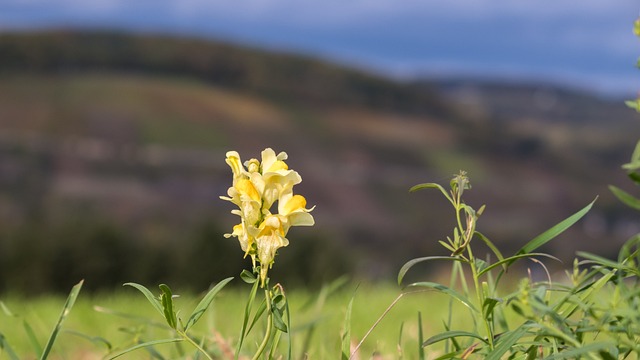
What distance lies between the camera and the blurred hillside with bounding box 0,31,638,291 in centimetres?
8481

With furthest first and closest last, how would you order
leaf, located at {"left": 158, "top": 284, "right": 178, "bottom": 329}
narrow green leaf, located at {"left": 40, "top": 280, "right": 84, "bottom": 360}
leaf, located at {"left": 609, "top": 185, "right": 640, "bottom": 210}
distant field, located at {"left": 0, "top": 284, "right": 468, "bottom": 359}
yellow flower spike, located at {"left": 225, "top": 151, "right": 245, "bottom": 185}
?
1. distant field, located at {"left": 0, "top": 284, "right": 468, "bottom": 359}
2. narrow green leaf, located at {"left": 40, "top": 280, "right": 84, "bottom": 360}
3. yellow flower spike, located at {"left": 225, "top": 151, "right": 245, "bottom": 185}
4. leaf, located at {"left": 158, "top": 284, "right": 178, "bottom": 329}
5. leaf, located at {"left": 609, "top": 185, "right": 640, "bottom": 210}

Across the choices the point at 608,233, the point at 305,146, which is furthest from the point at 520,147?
the point at 305,146

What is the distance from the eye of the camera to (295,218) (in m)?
1.49

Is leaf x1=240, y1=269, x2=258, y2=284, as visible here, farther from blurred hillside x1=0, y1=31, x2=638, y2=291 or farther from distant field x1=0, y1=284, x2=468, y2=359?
blurred hillside x1=0, y1=31, x2=638, y2=291

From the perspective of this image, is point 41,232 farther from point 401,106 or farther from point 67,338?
point 401,106

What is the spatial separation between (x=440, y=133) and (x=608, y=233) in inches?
1168

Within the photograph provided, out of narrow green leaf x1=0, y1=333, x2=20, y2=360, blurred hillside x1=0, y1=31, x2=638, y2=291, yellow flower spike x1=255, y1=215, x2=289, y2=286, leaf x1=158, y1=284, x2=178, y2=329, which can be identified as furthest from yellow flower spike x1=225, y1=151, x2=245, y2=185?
blurred hillside x1=0, y1=31, x2=638, y2=291

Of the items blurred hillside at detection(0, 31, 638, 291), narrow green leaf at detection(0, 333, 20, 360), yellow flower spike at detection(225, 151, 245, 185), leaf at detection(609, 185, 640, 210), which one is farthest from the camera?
blurred hillside at detection(0, 31, 638, 291)

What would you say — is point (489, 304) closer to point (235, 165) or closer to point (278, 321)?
point (278, 321)

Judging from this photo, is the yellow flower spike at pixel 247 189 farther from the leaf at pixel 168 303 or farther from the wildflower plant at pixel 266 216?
the leaf at pixel 168 303

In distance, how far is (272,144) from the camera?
100312 millimetres

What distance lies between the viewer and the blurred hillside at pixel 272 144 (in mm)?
84812

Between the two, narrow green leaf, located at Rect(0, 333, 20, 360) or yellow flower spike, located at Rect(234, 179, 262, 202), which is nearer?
yellow flower spike, located at Rect(234, 179, 262, 202)

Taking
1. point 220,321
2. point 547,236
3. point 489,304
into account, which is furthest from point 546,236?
point 220,321
